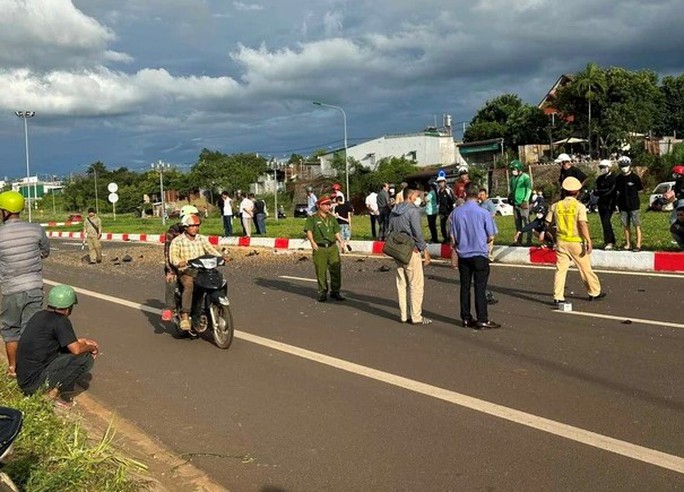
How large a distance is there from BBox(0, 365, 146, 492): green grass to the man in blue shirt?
4758 mm

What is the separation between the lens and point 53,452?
4500 mm

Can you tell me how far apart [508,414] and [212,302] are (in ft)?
13.1

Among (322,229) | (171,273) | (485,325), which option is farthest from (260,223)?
(485,325)

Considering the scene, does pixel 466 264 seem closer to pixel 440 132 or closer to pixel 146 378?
pixel 146 378

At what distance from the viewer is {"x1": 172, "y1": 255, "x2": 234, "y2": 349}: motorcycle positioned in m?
7.96

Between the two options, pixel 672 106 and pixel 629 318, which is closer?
pixel 629 318

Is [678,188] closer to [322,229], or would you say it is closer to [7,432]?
[322,229]

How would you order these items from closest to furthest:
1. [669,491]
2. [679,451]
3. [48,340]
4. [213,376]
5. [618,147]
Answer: [669,491] < [679,451] < [48,340] < [213,376] < [618,147]

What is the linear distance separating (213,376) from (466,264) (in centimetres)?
347

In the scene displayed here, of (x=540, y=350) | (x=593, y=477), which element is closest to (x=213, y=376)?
(x=540, y=350)

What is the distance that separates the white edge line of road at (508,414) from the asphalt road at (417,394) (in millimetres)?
17

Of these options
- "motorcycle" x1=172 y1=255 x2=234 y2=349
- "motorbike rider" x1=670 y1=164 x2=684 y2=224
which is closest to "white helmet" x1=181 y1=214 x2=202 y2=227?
"motorcycle" x1=172 y1=255 x2=234 y2=349

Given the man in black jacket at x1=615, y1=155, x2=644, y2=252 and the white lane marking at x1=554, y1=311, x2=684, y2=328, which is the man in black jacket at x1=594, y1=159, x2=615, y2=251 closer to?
the man in black jacket at x1=615, y1=155, x2=644, y2=252

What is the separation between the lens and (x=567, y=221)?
9.64 metres
